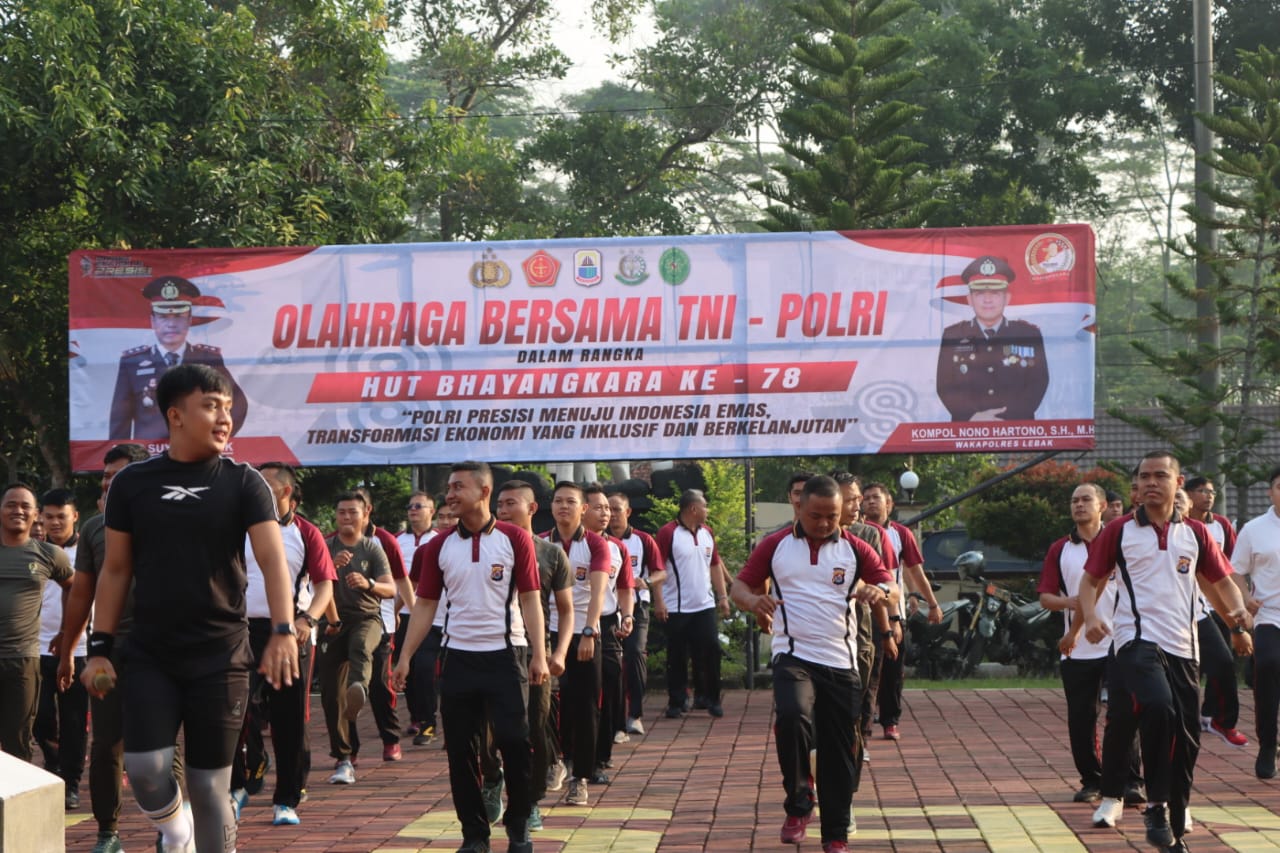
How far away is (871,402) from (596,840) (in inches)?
319

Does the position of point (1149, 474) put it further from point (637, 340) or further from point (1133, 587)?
point (637, 340)

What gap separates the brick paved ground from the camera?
852cm

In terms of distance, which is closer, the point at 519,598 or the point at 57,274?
the point at 519,598

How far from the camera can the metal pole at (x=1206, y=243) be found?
22016 millimetres

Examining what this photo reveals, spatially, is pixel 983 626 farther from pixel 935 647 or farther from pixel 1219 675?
pixel 1219 675

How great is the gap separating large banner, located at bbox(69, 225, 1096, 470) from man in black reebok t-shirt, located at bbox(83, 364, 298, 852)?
1030cm

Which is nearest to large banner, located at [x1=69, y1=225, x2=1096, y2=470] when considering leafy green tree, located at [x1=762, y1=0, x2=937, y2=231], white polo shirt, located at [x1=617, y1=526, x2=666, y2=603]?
white polo shirt, located at [x1=617, y1=526, x2=666, y2=603]

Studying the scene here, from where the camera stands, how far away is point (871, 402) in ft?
52.7

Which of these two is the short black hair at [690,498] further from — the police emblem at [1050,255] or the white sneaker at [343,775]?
the white sneaker at [343,775]

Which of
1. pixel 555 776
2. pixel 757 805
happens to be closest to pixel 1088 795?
pixel 757 805

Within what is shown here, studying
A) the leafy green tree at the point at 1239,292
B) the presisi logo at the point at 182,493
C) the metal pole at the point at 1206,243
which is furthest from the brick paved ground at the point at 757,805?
the metal pole at the point at 1206,243

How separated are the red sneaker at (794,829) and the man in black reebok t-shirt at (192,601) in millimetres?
3298

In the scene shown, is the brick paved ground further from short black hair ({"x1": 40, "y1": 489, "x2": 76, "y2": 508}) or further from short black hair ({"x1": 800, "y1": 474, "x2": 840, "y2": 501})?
short black hair ({"x1": 40, "y1": 489, "x2": 76, "y2": 508})

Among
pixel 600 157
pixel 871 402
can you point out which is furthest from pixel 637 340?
pixel 600 157
